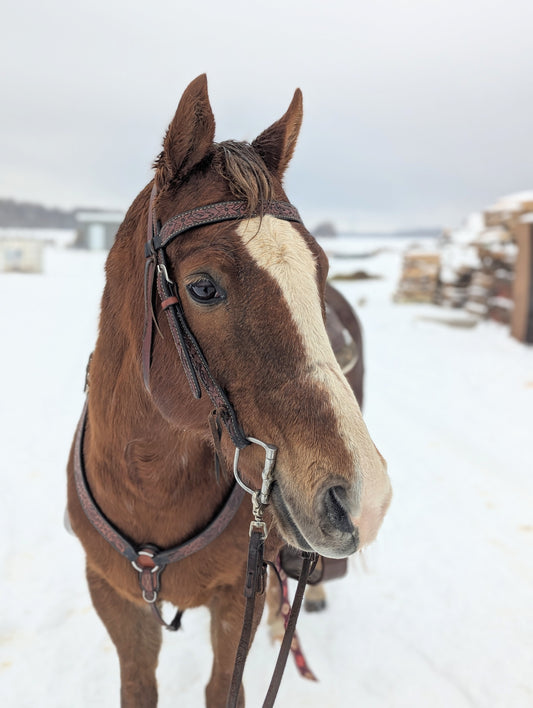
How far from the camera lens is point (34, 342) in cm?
963

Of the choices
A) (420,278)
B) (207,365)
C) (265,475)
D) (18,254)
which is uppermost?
(207,365)

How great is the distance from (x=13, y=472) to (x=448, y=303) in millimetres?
13000

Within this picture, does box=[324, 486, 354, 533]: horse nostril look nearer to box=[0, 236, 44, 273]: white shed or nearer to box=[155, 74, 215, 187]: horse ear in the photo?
box=[155, 74, 215, 187]: horse ear

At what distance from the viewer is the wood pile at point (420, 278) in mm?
16094

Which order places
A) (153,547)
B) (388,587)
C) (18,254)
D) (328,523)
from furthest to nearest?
(18,254)
(388,587)
(153,547)
(328,523)

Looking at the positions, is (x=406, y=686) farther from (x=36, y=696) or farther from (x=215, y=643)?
(x=36, y=696)

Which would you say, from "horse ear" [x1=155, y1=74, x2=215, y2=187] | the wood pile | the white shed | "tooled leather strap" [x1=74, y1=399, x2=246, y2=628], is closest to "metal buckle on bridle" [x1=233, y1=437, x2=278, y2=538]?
"tooled leather strap" [x1=74, y1=399, x2=246, y2=628]

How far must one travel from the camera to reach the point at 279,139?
1650 millimetres

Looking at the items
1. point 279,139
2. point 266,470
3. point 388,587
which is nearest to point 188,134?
point 279,139

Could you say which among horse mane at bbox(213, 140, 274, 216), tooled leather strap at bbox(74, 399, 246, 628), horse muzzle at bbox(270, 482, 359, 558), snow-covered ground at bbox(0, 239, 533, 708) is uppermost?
horse mane at bbox(213, 140, 274, 216)

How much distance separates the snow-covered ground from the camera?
270cm

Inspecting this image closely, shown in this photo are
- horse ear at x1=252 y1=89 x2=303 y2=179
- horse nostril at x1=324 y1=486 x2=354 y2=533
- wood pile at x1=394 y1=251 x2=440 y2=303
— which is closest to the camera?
horse nostril at x1=324 y1=486 x2=354 y2=533

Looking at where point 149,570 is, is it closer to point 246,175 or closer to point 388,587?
point 246,175

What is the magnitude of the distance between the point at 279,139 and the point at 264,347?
82cm
